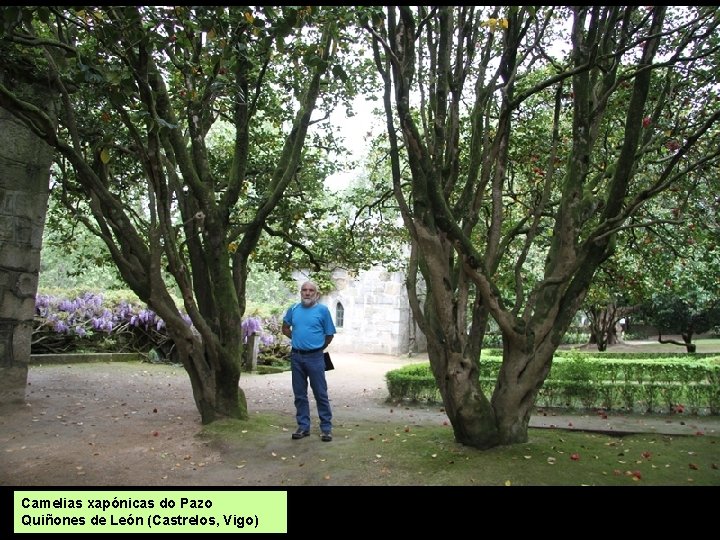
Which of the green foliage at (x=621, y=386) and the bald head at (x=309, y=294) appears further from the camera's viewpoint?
the green foliage at (x=621, y=386)

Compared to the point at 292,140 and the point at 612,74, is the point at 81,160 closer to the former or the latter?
the point at 292,140

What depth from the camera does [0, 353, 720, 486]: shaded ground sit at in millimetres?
4980

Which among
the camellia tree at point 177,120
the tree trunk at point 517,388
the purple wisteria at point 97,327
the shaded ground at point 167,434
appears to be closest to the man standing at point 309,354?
the shaded ground at point 167,434

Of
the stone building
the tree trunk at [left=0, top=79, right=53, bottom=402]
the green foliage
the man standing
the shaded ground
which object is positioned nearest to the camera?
the shaded ground

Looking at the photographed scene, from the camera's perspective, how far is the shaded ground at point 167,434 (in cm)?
498

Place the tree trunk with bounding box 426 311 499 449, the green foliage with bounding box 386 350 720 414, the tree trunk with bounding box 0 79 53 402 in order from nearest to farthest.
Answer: the tree trunk with bounding box 426 311 499 449 < the tree trunk with bounding box 0 79 53 402 < the green foliage with bounding box 386 350 720 414

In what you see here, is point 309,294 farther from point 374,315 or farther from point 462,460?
point 374,315

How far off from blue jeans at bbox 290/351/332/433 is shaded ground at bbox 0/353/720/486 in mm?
269

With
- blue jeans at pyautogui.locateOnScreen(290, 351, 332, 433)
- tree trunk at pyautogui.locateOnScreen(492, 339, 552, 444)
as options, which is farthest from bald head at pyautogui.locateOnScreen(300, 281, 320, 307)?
tree trunk at pyautogui.locateOnScreen(492, 339, 552, 444)

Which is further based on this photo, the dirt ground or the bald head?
the bald head

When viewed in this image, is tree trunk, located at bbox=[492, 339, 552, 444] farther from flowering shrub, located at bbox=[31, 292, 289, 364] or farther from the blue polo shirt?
flowering shrub, located at bbox=[31, 292, 289, 364]

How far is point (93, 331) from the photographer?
14422 millimetres

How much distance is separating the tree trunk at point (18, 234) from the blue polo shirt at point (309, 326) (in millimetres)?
4017

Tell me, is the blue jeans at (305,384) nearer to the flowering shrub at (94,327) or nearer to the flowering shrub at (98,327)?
the flowering shrub at (98,327)
